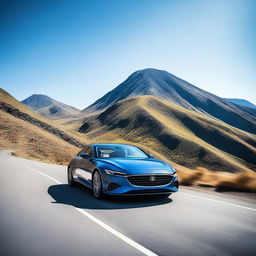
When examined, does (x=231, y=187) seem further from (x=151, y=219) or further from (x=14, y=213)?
(x=14, y=213)

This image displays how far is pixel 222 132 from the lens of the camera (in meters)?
128

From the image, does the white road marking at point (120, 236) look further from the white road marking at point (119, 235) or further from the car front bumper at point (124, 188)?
the car front bumper at point (124, 188)

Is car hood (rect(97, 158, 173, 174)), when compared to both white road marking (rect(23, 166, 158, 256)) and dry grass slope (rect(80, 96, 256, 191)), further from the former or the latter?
dry grass slope (rect(80, 96, 256, 191))

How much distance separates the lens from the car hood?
6.68 meters

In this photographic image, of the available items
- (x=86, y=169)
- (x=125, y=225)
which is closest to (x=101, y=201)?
(x=86, y=169)

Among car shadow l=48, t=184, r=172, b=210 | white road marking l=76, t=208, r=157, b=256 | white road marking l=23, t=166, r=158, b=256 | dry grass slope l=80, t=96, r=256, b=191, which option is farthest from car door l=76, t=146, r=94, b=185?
dry grass slope l=80, t=96, r=256, b=191

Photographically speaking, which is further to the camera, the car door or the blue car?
the car door

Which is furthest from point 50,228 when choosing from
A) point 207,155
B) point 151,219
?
point 207,155

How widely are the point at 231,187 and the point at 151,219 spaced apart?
5.15 meters

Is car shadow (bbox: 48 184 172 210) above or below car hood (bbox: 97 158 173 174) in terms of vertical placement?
below

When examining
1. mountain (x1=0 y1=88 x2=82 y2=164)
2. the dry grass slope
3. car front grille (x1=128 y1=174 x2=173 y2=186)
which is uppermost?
car front grille (x1=128 y1=174 x2=173 y2=186)

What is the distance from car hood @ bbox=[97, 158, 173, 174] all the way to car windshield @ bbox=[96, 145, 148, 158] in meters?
0.67

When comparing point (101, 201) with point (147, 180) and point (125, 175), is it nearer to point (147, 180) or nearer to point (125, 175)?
point (125, 175)

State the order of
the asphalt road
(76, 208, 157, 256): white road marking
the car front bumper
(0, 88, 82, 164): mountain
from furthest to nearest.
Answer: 1. (0, 88, 82, 164): mountain
2. the car front bumper
3. the asphalt road
4. (76, 208, 157, 256): white road marking
